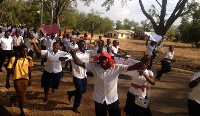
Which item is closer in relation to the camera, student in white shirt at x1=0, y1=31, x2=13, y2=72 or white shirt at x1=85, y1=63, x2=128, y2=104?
white shirt at x1=85, y1=63, x2=128, y2=104

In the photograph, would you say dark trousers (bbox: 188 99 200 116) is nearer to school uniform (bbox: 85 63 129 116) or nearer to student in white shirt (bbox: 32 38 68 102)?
school uniform (bbox: 85 63 129 116)

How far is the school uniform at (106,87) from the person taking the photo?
3416 mm

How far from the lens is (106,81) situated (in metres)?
3.41

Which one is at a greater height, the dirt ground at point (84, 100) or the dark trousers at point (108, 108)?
the dark trousers at point (108, 108)

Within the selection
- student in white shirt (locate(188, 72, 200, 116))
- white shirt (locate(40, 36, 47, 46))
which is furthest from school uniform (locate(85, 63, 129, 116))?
white shirt (locate(40, 36, 47, 46))

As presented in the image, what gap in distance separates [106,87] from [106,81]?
0.10m

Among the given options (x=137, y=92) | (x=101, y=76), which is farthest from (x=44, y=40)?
(x=101, y=76)

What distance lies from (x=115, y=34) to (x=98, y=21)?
7.64 meters

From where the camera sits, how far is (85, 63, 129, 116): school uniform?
11.2 ft

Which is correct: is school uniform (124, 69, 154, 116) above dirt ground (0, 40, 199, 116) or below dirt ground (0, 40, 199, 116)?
above

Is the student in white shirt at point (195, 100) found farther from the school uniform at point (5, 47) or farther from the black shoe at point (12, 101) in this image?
the school uniform at point (5, 47)

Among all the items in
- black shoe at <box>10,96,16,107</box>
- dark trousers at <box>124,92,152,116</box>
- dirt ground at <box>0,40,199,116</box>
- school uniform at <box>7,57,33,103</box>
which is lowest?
dirt ground at <box>0,40,199,116</box>

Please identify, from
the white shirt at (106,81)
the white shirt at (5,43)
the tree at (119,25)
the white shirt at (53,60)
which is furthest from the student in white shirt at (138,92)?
the tree at (119,25)

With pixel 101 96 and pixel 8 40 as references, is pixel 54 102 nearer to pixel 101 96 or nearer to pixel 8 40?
pixel 101 96
